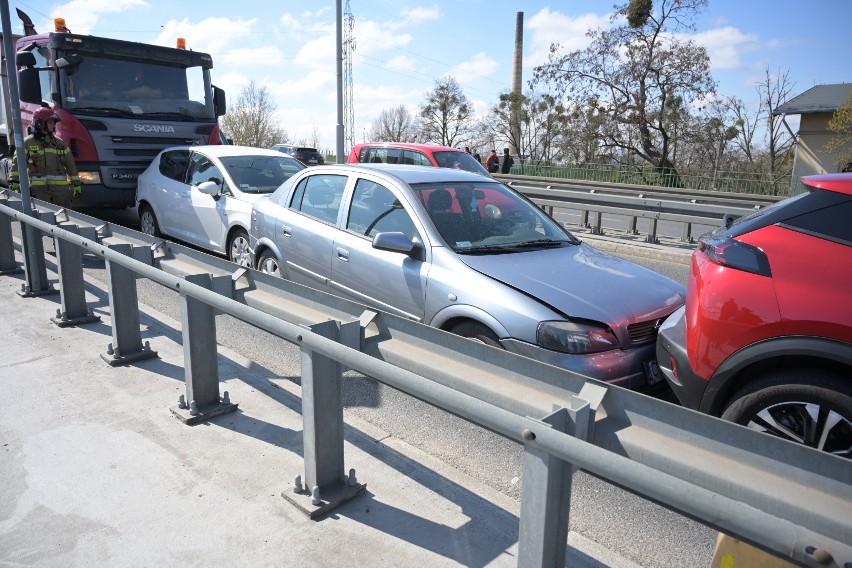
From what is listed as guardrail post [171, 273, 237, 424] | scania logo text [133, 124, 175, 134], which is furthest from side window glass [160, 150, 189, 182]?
guardrail post [171, 273, 237, 424]

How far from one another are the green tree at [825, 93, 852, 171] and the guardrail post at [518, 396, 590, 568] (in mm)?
27956

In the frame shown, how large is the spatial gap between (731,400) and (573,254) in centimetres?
187

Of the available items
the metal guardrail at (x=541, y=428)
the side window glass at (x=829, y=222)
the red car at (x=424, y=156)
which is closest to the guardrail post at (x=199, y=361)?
the metal guardrail at (x=541, y=428)

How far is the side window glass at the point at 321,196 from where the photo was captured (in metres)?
5.83

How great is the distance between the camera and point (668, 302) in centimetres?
456

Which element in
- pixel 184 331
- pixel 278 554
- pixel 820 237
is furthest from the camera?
pixel 184 331

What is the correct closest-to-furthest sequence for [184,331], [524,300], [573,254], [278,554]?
[278,554], [184,331], [524,300], [573,254]

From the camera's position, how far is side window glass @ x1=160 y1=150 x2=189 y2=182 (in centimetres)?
935

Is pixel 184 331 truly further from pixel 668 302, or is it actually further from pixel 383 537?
pixel 668 302

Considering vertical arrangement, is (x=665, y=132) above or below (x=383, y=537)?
above

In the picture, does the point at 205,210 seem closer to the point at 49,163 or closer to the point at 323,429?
the point at 49,163

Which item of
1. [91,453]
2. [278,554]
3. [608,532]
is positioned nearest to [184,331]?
[91,453]

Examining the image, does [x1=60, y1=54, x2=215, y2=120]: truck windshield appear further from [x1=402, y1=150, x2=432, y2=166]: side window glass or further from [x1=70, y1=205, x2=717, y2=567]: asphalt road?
[x1=70, y1=205, x2=717, y2=567]: asphalt road

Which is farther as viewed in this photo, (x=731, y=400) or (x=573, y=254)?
(x=573, y=254)
